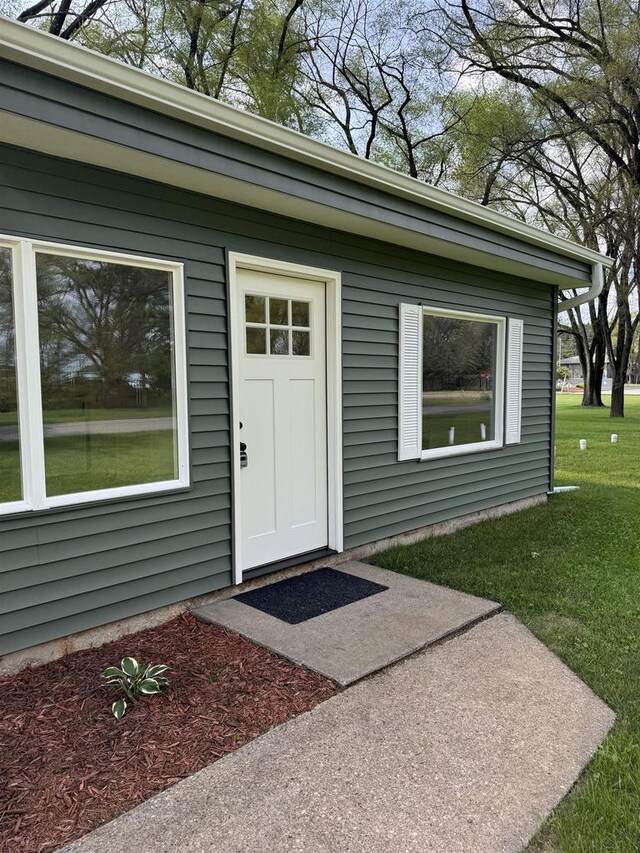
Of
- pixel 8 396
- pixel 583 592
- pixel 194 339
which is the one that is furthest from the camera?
pixel 583 592

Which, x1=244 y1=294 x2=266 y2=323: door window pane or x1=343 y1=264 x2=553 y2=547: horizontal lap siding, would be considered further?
x1=343 y1=264 x2=553 y2=547: horizontal lap siding

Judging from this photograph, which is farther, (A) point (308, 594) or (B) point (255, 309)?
(B) point (255, 309)

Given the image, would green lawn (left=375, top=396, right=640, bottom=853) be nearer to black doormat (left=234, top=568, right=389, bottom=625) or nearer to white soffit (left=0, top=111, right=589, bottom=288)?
black doormat (left=234, top=568, right=389, bottom=625)

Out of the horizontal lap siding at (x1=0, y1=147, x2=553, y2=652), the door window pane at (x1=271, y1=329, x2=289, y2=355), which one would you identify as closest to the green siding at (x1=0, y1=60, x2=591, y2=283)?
the horizontal lap siding at (x1=0, y1=147, x2=553, y2=652)

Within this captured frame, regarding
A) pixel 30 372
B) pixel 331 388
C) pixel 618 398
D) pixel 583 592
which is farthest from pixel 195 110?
pixel 618 398

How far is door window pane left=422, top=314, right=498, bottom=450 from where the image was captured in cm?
514

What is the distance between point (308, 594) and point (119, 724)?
→ 157 cm

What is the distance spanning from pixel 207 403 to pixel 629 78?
13.6 metres

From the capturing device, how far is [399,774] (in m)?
2.04

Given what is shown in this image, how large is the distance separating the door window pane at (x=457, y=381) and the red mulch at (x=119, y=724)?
288 centimetres

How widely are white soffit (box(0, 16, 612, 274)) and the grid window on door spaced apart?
1.98 ft

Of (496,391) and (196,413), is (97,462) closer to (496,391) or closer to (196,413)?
(196,413)

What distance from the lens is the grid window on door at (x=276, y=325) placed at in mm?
3814

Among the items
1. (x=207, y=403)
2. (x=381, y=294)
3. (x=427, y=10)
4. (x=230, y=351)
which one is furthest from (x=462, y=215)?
(x=427, y=10)
